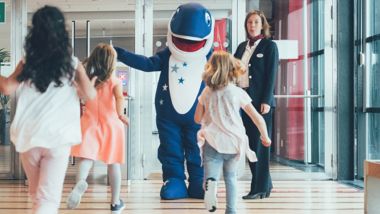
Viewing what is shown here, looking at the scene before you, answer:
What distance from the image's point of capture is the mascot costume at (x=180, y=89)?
371cm

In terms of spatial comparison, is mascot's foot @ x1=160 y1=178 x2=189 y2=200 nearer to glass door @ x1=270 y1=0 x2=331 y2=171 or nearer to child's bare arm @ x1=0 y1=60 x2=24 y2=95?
glass door @ x1=270 y1=0 x2=331 y2=171

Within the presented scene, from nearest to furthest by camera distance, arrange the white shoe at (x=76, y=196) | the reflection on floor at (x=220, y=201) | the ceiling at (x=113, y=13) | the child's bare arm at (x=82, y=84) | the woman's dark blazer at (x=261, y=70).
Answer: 1. the child's bare arm at (x=82, y=84)
2. the white shoe at (x=76, y=196)
3. the reflection on floor at (x=220, y=201)
4. the woman's dark blazer at (x=261, y=70)
5. the ceiling at (x=113, y=13)

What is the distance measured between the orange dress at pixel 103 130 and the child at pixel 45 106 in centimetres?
67

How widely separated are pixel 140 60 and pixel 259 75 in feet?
2.70

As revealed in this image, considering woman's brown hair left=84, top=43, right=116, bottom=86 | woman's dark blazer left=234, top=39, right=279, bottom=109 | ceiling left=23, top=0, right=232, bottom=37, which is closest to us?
woman's brown hair left=84, top=43, right=116, bottom=86

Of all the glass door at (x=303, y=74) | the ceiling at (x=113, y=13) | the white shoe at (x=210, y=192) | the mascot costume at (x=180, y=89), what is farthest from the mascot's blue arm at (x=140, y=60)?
the glass door at (x=303, y=74)

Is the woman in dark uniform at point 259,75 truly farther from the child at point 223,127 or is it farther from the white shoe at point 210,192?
the white shoe at point 210,192

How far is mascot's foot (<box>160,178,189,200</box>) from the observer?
3844mm

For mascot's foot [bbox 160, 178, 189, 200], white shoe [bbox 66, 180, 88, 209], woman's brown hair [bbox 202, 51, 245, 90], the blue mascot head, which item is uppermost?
the blue mascot head

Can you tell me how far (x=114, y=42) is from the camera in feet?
17.7

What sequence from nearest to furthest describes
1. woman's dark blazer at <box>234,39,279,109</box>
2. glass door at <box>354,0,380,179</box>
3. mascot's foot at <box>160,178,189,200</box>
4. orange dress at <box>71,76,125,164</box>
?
1. orange dress at <box>71,76,125,164</box>
2. woman's dark blazer at <box>234,39,279,109</box>
3. mascot's foot at <box>160,178,189,200</box>
4. glass door at <box>354,0,380,179</box>

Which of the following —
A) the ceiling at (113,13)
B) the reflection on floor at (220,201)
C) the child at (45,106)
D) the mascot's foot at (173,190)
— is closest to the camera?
the child at (45,106)

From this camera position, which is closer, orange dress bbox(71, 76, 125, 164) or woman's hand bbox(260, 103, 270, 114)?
orange dress bbox(71, 76, 125, 164)

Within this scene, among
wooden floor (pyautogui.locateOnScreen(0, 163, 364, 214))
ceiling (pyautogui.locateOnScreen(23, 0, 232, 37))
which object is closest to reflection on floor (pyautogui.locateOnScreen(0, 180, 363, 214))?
wooden floor (pyautogui.locateOnScreen(0, 163, 364, 214))
